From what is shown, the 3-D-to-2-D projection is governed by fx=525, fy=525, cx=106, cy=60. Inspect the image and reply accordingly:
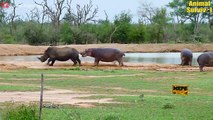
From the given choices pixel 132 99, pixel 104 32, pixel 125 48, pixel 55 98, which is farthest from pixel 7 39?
pixel 132 99

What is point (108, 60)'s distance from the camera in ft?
126

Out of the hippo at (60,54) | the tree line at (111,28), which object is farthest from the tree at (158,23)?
the hippo at (60,54)

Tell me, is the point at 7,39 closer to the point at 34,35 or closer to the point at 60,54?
the point at 34,35

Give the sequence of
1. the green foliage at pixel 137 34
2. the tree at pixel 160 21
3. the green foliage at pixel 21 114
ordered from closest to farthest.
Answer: the green foliage at pixel 21 114
the green foliage at pixel 137 34
the tree at pixel 160 21

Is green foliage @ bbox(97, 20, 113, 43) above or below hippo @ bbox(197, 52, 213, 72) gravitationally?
above

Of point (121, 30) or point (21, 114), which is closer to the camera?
point (21, 114)

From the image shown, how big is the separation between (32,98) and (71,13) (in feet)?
217

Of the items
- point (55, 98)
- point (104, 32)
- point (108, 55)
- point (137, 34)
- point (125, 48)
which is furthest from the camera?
point (104, 32)

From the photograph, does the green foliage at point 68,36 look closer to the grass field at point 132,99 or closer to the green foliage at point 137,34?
the green foliage at point 137,34

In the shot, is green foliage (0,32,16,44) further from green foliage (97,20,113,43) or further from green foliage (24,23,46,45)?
green foliage (97,20,113,43)

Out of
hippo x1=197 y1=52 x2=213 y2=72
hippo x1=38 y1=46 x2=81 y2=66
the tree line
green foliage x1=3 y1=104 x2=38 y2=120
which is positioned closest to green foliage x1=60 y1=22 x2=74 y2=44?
the tree line

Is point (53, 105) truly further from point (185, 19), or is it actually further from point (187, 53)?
point (185, 19)

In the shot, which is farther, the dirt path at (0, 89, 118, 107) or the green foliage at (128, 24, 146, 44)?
the green foliage at (128, 24, 146, 44)

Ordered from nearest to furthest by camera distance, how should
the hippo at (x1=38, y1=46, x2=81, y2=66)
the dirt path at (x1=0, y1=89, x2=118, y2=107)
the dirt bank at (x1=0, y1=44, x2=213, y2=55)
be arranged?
the dirt path at (x1=0, y1=89, x2=118, y2=107), the hippo at (x1=38, y1=46, x2=81, y2=66), the dirt bank at (x1=0, y1=44, x2=213, y2=55)
